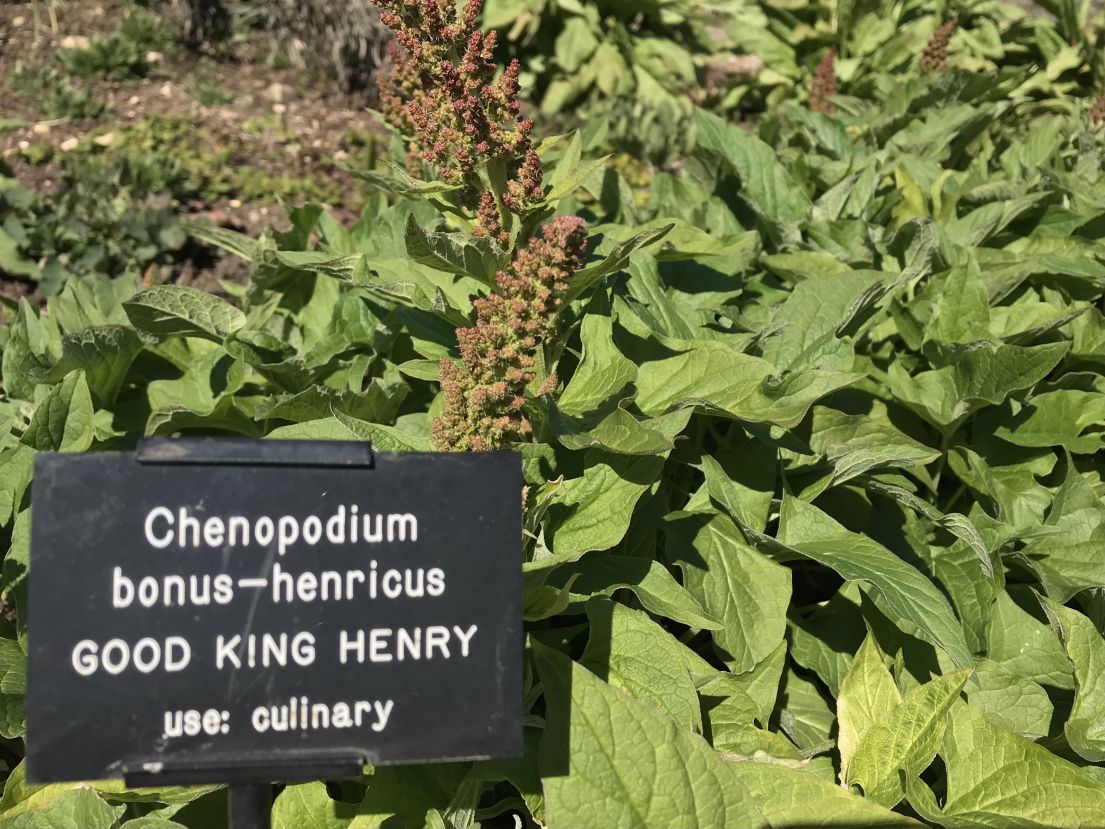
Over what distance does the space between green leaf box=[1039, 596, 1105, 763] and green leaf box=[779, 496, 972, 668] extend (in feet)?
0.95

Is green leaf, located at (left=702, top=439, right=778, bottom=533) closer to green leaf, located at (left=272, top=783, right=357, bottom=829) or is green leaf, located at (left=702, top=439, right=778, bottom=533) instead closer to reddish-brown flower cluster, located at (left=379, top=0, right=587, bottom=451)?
reddish-brown flower cluster, located at (left=379, top=0, right=587, bottom=451)

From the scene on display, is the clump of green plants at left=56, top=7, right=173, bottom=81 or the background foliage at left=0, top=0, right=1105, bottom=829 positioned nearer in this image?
the background foliage at left=0, top=0, right=1105, bottom=829

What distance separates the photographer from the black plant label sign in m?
1.65

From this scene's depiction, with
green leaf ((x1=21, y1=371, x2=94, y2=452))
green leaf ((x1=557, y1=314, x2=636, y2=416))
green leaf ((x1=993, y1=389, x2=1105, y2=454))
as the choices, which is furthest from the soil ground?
green leaf ((x1=993, y1=389, x2=1105, y2=454))

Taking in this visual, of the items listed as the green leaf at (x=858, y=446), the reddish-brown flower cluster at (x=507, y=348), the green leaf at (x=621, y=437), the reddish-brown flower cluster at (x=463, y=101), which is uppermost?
the reddish-brown flower cluster at (x=463, y=101)

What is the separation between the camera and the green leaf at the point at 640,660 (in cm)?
222

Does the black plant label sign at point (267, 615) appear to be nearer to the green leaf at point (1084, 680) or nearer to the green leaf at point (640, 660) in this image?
the green leaf at point (640, 660)

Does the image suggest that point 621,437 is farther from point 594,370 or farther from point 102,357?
point 102,357

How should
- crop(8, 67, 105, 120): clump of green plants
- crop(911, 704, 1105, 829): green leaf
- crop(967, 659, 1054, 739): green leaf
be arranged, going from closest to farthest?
crop(911, 704, 1105, 829): green leaf → crop(967, 659, 1054, 739): green leaf → crop(8, 67, 105, 120): clump of green plants

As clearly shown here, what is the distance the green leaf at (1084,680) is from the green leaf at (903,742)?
41 cm

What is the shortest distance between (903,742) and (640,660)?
0.64 m

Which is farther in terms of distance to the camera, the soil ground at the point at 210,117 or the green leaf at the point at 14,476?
the soil ground at the point at 210,117

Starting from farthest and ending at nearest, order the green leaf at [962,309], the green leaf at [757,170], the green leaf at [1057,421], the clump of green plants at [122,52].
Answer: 1. the clump of green plants at [122,52]
2. the green leaf at [757,170]
3. the green leaf at [962,309]
4. the green leaf at [1057,421]

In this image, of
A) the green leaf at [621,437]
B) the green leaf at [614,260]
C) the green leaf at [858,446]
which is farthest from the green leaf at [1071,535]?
the green leaf at [614,260]
